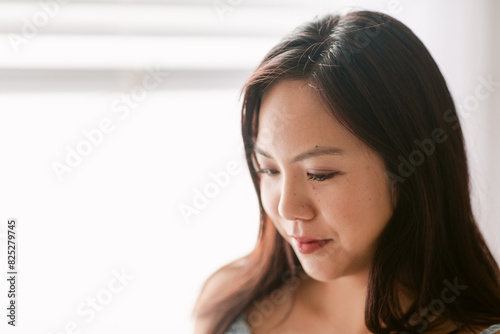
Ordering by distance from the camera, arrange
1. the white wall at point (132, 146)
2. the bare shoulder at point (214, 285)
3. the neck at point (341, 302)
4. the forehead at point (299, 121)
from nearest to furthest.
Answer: the forehead at point (299, 121) → the neck at point (341, 302) → the bare shoulder at point (214, 285) → the white wall at point (132, 146)

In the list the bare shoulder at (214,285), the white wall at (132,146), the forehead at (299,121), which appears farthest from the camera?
the white wall at (132,146)

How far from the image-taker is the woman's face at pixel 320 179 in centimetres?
84

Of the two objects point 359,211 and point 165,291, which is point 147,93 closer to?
point 165,291

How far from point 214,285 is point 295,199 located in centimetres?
44

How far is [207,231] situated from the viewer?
59.3 inches

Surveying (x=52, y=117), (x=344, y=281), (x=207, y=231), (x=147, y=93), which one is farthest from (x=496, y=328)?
(x=52, y=117)

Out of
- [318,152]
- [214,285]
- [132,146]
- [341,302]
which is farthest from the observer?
[132,146]

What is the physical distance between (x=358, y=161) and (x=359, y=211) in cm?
8

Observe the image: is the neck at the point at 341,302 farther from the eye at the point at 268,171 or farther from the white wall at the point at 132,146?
the white wall at the point at 132,146

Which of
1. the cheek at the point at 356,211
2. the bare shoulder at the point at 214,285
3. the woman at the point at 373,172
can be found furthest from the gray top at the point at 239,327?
the cheek at the point at 356,211

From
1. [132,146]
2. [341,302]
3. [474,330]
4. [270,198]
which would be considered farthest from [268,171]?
[132,146]

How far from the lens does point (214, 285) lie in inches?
48.1

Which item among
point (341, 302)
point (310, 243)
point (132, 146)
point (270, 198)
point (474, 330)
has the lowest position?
point (474, 330)

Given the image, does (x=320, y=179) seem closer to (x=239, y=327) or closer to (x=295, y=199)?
(x=295, y=199)
